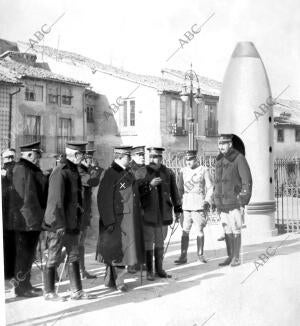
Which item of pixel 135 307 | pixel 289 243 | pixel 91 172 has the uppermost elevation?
pixel 91 172

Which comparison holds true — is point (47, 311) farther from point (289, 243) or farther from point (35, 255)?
point (289, 243)

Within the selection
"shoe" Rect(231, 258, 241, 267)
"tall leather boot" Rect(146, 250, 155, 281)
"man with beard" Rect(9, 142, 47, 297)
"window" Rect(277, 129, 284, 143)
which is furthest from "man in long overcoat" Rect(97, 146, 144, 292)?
"window" Rect(277, 129, 284, 143)

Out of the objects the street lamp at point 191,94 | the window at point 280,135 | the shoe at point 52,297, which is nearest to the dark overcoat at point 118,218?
the shoe at point 52,297

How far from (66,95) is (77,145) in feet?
0.87

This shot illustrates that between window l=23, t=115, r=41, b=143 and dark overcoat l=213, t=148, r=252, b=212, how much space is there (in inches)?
44.7

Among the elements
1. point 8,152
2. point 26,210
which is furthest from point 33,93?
point 26,210

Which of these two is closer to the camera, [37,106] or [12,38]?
Answer: [37,106]

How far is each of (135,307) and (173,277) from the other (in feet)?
1.30

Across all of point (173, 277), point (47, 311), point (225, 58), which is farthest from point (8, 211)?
point (225, 58)

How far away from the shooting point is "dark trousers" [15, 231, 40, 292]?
8.38ft

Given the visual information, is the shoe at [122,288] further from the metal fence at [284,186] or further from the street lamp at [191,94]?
the street lamp at [191,94]

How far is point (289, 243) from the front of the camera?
3.24 m

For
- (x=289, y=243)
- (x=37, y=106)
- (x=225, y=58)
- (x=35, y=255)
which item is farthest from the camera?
(x=289, y=243)

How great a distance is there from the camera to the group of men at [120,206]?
2521 millimetres
